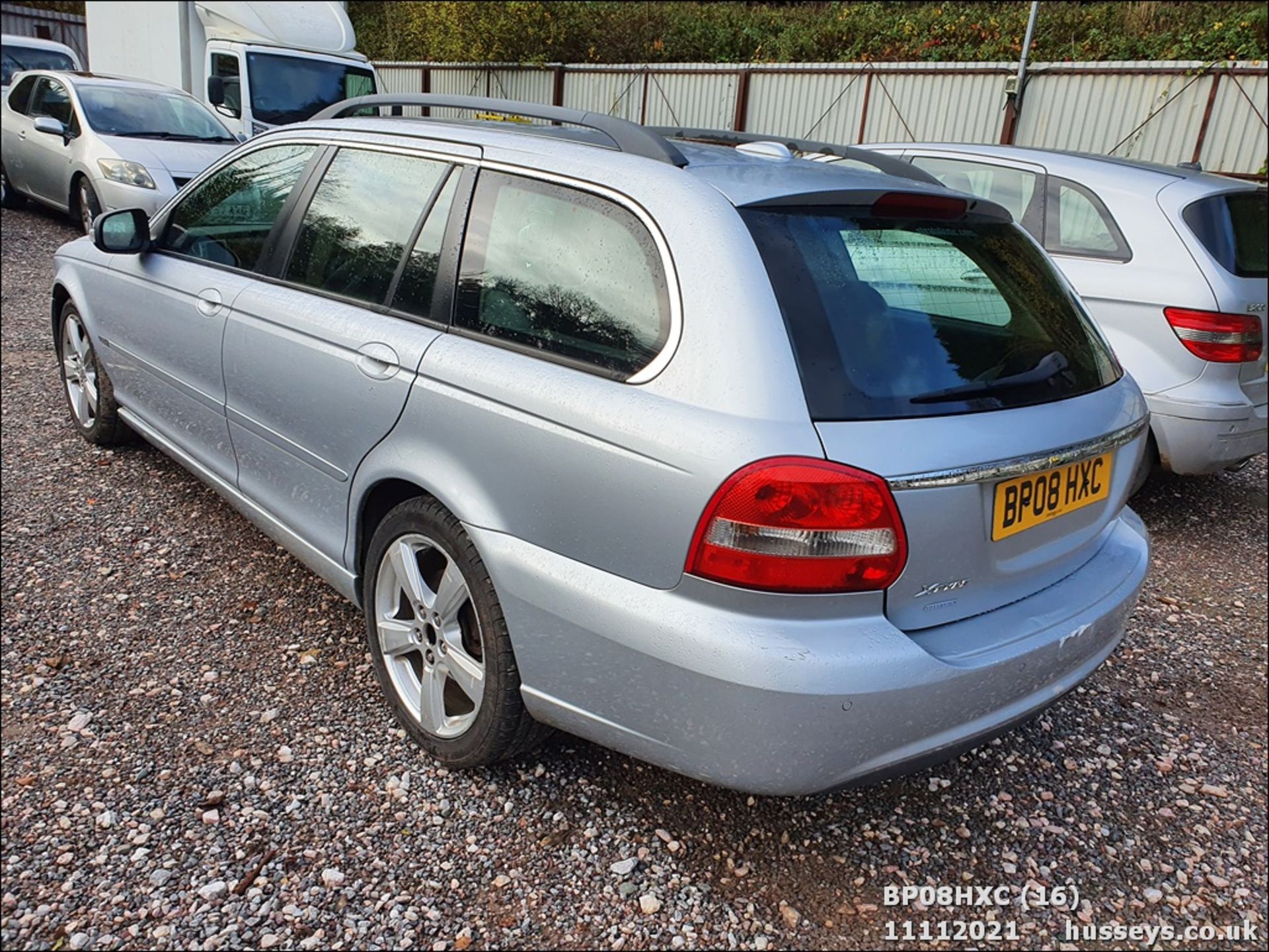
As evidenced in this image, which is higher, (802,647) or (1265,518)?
(802,647)

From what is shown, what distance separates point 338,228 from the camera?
10.3ft

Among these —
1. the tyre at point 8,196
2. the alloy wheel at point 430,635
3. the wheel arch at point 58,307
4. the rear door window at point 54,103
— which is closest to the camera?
the alloy wheel at point 430,635

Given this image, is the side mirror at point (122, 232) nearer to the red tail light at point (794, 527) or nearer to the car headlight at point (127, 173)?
the red tail light at point (794, 527)

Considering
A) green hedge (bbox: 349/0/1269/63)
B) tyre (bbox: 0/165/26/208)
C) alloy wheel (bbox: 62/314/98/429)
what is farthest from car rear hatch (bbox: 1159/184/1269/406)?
tyre (bbox: 0/165/26/208)

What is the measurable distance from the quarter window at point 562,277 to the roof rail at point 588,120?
0.22 meters

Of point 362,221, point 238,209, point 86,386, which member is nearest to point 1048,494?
point 362,221

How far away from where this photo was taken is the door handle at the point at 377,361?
2680mm

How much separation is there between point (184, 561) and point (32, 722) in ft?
3.50

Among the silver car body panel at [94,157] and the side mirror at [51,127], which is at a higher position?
the side mirror at [51,127]

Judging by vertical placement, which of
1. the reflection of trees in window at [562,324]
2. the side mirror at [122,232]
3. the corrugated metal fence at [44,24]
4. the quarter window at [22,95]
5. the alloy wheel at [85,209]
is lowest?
the alloy wheel at [85,209]

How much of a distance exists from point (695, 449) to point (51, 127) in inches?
407

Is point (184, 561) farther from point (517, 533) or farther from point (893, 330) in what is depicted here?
point (893, 330)

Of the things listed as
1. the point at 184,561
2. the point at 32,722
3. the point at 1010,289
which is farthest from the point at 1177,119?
the point at 32,722

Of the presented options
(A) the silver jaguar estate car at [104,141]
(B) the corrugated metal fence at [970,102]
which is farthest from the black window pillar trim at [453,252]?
(B) the corrugated metal fence at [970,102]
